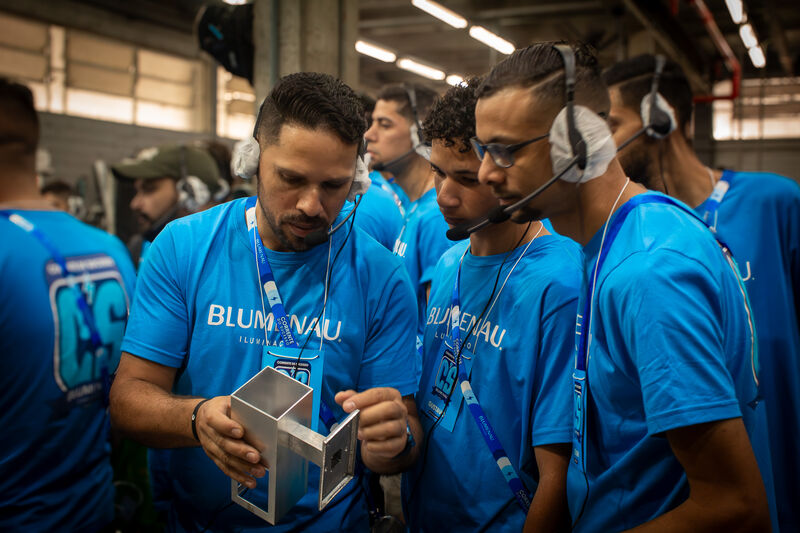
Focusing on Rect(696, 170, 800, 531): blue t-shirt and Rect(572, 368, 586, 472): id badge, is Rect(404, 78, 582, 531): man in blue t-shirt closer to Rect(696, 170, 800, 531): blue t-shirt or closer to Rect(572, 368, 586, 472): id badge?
Rect(572, 368, 586, 472): id badge

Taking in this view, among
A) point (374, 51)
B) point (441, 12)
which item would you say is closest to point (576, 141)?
point (441, 12)

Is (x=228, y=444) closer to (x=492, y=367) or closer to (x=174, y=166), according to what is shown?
(x=492, y=367)

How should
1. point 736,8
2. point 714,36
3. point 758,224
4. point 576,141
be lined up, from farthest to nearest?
point 714,36
point 736,8
point 758,224
point 576,141

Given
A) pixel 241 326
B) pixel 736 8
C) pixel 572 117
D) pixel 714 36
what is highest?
pixel 714 36

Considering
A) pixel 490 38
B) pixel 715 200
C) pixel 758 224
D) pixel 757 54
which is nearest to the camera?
pixel 758 224

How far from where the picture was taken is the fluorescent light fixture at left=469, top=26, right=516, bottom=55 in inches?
324

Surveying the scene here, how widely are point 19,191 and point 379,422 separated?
1541mm

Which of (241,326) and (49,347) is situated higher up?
(241,326)

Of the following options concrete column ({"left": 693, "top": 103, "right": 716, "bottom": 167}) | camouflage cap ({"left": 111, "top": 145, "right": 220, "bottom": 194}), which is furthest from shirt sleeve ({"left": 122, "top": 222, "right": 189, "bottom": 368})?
concrete column ({"left": 693, "top": 103, "right": 716, "bottom": 167})

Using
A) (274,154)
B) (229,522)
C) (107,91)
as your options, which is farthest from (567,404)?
(107,91)

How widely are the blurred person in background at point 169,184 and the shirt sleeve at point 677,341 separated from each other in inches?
129

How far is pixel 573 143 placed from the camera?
4.81 feet

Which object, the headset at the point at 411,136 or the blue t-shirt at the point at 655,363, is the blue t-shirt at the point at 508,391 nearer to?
the blue t-shirt at the point at 655,363

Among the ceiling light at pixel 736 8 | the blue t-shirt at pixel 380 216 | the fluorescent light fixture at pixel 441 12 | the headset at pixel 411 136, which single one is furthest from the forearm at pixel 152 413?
the ceiling light at pixel 736 8
